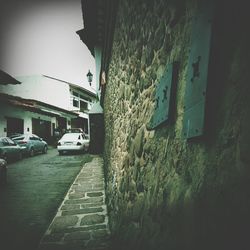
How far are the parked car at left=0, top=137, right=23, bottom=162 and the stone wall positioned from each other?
12.5 meters

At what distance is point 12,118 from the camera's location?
68.0 feet

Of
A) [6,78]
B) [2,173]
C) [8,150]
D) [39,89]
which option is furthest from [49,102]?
[2,173]

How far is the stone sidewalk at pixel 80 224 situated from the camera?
396 centimetres

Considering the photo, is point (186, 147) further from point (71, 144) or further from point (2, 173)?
point (71, 144)

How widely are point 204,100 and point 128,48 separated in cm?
219

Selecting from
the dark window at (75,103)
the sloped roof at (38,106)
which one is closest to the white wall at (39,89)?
the dark window at (75,103)

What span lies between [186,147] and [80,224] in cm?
389

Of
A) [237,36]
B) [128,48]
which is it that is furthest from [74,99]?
[237,36]

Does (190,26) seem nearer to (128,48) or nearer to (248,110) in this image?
(248,110)

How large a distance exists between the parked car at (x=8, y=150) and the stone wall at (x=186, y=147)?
492 inches

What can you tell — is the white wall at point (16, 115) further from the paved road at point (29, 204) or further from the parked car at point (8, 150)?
the paved road at point (29, 204)

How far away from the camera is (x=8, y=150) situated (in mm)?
13930

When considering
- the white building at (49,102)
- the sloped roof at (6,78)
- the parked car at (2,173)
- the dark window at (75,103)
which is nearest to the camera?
the parked car at (2,173)

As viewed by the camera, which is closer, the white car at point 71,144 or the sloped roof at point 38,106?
the white car at point 71,144
